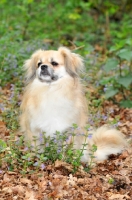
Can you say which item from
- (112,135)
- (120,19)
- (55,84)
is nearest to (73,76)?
(55,84)

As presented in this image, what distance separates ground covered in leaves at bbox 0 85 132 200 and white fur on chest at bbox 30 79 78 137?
424mm

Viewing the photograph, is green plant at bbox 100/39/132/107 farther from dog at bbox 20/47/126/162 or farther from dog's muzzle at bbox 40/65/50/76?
dog's muzzle at bbox 40/65/50/76

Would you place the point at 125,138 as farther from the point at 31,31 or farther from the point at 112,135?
the point at 31,31

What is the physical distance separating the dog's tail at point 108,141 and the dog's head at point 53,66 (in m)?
0.81

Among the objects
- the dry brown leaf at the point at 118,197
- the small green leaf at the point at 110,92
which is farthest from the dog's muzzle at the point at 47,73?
the small green leaf at the point at 110,92

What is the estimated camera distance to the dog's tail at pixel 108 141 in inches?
214

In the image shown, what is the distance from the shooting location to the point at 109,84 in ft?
22.4

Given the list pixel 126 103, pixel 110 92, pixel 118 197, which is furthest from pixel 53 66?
pixel 126 103

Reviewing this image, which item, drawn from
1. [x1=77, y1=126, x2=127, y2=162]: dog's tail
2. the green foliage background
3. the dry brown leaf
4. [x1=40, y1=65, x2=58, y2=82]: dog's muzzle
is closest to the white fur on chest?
[x1=40, y1=65, x2=58, y2=82]: dog's muzzle

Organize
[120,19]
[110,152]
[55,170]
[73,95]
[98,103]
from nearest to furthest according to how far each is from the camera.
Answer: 1. [55,170]
2. [73,95]
3. [110,152]
4. [98,103]
5. [120,19]

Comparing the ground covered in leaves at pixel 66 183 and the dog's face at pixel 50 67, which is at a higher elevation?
the dog's face at pixel 50 67

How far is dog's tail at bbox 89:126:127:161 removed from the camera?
5.44 meters

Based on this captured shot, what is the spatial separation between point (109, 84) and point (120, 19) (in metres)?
6.17

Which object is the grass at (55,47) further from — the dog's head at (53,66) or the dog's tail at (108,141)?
the dog's head at (53,66)
